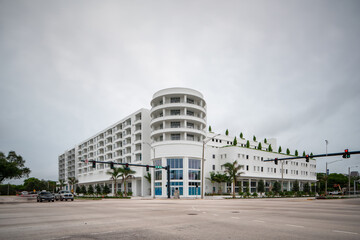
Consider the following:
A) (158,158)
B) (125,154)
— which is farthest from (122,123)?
(158,158)

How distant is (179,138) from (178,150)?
4.20 metres

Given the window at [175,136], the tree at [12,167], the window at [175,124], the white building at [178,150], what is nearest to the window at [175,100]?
the white building at [178,150]

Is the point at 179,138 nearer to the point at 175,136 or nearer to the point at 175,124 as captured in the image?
the point at 175,136

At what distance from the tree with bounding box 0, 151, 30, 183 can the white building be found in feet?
83.0

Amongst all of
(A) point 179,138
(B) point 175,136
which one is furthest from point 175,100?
(A) point 179,138

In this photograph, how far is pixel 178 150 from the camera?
202ft

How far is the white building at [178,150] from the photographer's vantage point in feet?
204

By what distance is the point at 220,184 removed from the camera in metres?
72.0

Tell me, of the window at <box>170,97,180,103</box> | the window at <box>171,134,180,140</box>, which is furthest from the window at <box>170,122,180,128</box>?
the window at <box>170,97,180,103</box>

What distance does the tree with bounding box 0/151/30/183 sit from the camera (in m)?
72.0

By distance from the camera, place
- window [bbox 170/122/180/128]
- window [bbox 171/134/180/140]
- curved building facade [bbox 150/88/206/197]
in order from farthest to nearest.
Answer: window [bbox 170/122/180/128] → window [bbox 171/134/180/140] → curved building facade [bbox 150/88/206/197]

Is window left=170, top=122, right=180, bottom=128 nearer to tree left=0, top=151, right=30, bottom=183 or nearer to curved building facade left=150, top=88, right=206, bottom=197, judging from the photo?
curved building facade left=150, top=88, right=206, bottom=197

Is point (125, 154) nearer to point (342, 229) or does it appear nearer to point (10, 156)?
point (10, 156)

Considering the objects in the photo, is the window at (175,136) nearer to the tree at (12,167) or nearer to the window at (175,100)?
the window at (175,100)
